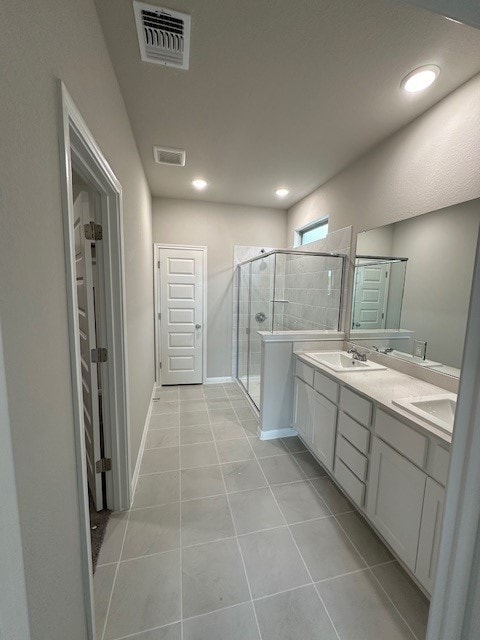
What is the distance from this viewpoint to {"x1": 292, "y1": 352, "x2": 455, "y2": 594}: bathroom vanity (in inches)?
48.2

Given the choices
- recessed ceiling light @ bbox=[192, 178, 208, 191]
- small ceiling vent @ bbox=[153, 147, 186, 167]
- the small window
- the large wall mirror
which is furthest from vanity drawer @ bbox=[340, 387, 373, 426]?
recessed ceiling light @ bbox=[192, 178, 208, 191]

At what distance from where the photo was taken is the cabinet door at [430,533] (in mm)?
1179

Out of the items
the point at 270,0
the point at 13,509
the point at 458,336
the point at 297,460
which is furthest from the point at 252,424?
the point at 270,0

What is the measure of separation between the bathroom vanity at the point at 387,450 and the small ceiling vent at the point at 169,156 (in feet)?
7.28

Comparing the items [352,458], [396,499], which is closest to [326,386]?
[352,458]

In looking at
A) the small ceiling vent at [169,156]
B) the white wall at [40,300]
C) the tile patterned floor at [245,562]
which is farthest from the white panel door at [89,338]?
the small ceiling vent at [169,156]

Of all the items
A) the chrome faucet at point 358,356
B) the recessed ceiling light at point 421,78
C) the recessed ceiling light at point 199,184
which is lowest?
the chrome faucet at point 358,356

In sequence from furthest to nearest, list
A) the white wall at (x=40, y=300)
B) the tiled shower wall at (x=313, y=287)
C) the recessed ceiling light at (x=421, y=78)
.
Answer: the tiled shower wall at (x=313, y=287) < the recessed ceiling light at (x=421, y=78) < the white wall at (x=40, y=300)

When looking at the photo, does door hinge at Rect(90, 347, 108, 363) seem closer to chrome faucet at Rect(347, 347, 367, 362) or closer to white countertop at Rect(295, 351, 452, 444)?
white countertop at Rect(295, 351, 452, 444)

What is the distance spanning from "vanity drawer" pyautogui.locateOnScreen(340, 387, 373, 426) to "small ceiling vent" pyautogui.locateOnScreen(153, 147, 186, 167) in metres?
2.45

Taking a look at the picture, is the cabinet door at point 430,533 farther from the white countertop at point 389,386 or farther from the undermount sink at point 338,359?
the undermount sink at point 338,359

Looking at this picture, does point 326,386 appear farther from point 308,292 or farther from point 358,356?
point 308,292

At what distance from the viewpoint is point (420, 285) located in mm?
1873

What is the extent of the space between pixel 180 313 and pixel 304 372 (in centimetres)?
214
